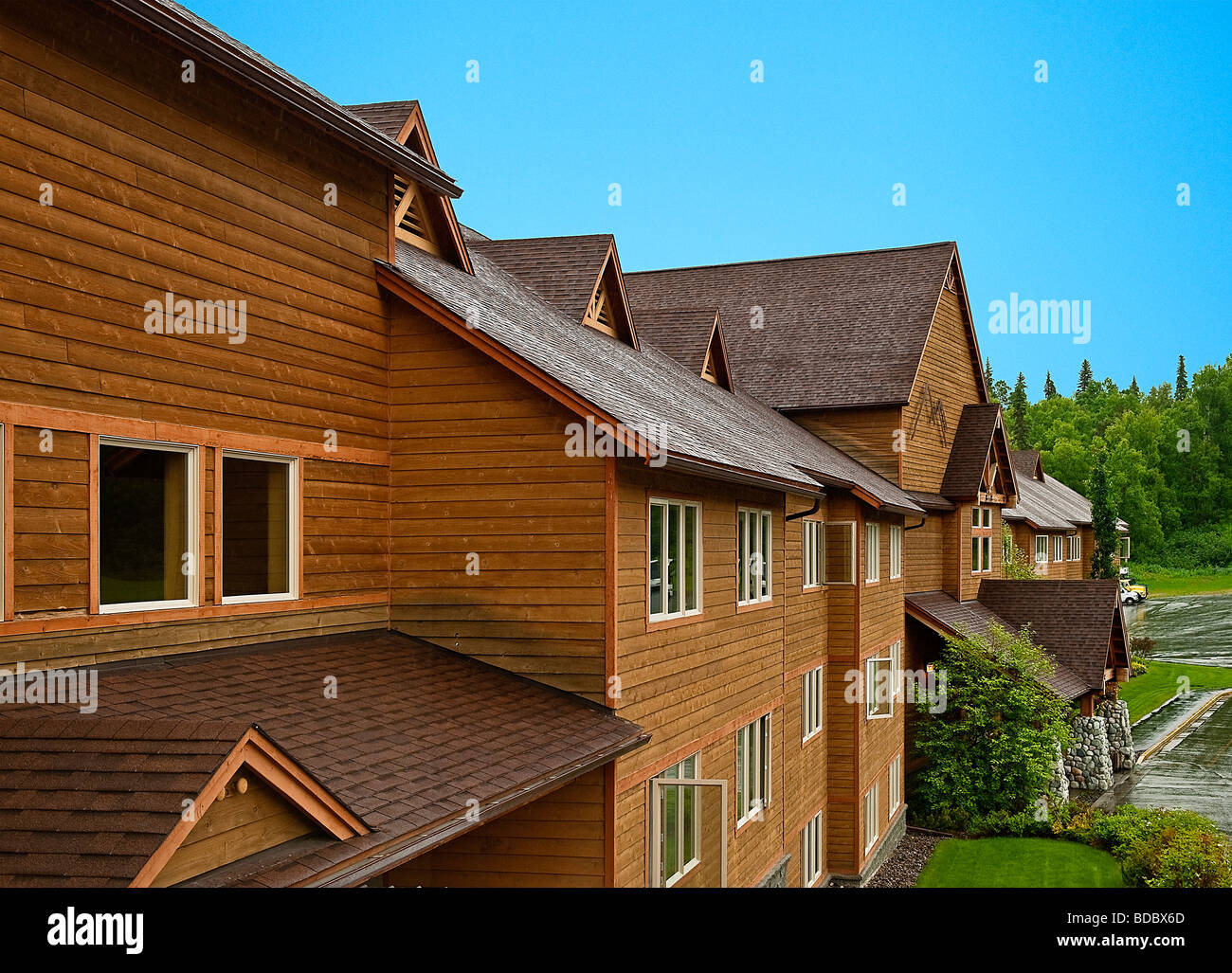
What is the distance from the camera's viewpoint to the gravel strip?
22406 millimetres

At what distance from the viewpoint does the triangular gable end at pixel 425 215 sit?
42.2 feet

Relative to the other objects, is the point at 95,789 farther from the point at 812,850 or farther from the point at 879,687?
the point at 879,687

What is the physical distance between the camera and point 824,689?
21750 millimetres

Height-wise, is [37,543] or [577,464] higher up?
[577,464]

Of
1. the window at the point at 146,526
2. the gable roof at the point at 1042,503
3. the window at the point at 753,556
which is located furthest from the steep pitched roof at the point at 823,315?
the window at the point at 146,526

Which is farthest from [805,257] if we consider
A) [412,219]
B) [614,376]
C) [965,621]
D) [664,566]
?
[664,566]

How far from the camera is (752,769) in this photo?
15.9 meters

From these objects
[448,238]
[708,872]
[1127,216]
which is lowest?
[708,872]

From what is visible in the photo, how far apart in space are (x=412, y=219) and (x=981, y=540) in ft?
86.5

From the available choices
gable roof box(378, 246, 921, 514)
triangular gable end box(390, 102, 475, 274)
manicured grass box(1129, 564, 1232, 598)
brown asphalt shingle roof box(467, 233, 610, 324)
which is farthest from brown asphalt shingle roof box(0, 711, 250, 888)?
manicured grass box(1129, 564, 1232, 598)

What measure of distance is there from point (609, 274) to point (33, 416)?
41.1 ft

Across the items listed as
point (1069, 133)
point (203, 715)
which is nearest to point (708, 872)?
point (203, 715)
